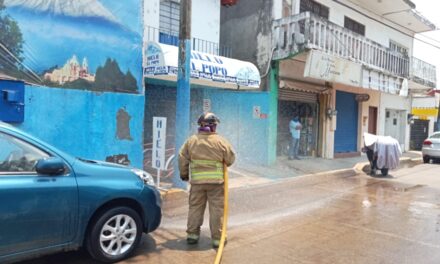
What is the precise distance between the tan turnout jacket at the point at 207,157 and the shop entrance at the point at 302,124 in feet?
30.4

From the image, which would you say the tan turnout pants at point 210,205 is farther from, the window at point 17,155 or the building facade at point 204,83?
the building facade at point 204,83

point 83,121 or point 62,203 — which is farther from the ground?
point 83,121

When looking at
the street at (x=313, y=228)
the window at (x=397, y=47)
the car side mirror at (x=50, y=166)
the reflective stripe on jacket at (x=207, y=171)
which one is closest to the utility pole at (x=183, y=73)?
the street at (x=313, y=228)

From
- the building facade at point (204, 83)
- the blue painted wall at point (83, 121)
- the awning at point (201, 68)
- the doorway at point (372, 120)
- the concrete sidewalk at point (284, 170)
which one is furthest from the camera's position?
the doorway at point (372, 120)

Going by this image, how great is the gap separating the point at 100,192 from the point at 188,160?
130cm

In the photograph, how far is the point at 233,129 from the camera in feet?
41.9

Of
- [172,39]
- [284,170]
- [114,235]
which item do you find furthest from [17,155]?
[284,170]

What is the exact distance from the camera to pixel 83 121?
778 centimetres

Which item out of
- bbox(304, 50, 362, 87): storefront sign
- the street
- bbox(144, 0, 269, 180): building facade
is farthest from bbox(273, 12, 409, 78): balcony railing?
the street

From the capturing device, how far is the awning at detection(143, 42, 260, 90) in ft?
27.9

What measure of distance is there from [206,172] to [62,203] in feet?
5.78

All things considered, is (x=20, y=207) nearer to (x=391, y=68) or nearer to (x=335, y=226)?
(x=335, y=226)

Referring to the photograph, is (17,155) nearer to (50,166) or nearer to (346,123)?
(50,166)

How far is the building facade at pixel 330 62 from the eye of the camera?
12016 millimetres
